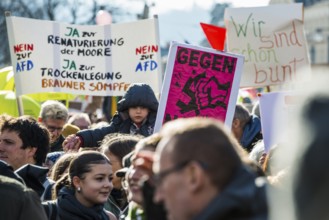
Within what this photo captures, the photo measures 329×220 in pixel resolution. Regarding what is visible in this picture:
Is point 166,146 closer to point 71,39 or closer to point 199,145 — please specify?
point 199,145

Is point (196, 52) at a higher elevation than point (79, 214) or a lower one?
higher

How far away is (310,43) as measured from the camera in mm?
93688

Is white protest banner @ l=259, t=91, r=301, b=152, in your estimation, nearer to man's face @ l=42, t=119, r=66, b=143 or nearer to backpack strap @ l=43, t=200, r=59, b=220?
backpack strap @ l=43, t=200, r=59, b=220

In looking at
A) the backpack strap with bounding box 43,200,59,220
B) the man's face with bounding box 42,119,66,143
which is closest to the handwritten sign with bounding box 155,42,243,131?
the backpack strap with bounding box 43,200,59,220

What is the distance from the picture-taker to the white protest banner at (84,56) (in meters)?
9.00

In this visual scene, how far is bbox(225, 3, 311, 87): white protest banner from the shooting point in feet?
31.0

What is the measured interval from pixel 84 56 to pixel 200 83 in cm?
336

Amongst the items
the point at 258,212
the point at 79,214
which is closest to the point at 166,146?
the point at 258,212

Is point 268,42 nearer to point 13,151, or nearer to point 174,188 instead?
point 13,151

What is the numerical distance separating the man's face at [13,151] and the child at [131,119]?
1103 mm

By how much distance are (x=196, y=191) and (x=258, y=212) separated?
0.17 meters

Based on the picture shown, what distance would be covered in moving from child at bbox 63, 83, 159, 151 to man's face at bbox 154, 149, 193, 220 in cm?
403

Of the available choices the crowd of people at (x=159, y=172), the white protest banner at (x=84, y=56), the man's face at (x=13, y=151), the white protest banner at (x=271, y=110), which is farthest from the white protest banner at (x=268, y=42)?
the man's face at (x=13, y=151)

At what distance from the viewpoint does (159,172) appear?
255cm
